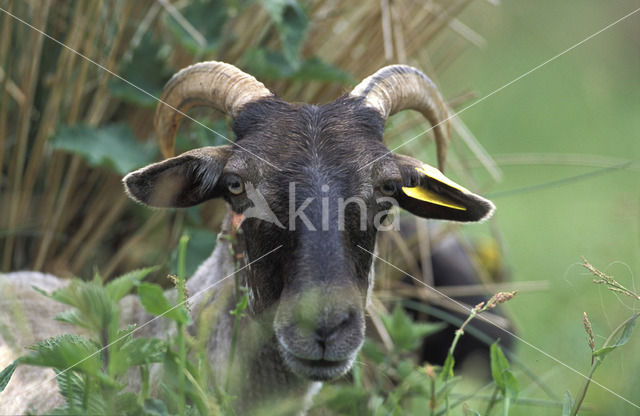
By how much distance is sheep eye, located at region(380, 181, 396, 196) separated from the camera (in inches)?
123

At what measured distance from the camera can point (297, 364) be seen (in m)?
2.81

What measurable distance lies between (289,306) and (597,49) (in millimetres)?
12740

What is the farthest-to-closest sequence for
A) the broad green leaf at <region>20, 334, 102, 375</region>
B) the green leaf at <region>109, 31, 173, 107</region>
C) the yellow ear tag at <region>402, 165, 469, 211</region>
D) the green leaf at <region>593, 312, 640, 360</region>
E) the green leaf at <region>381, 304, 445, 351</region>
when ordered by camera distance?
the green leaf at <region>109, 31, 173, 107</region>
the green leaf at <region>381, 304, 445, 351</region>
the yellow ear tag at <region>402, 165, 469, 211</region>
the green leaf at <region>593, 312, 640, 360</region>
the broad green leaf at <region>20, 334, 102, 375</region>

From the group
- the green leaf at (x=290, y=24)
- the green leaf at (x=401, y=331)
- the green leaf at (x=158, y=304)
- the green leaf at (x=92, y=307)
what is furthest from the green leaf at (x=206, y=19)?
the green leaf at (x=158, y=304)

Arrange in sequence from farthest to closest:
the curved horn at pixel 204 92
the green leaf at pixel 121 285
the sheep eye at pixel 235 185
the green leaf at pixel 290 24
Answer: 1. the green leaf at pixel 290 24
2. the curved horn at pixel 204 92
3. the sheep eye at pixel 235 185
4. the green leaf at pixel 121 285

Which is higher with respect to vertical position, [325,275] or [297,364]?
[325,275]

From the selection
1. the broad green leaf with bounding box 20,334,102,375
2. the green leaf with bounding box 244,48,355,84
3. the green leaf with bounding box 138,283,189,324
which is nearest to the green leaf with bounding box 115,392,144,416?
the broad green leaf with bounding box 20,334,102,375

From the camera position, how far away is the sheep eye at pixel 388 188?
123 inches

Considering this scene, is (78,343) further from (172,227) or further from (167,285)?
(172,227)

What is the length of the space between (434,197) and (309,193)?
80cm

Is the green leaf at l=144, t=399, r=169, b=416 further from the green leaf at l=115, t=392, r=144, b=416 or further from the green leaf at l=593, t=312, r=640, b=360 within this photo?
the green leaf at l=593, t=312, r=640, b=360

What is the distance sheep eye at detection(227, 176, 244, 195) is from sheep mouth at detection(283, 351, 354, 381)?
2.29 ft

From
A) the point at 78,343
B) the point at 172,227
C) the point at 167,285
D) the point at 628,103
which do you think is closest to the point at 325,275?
the point at 78,343

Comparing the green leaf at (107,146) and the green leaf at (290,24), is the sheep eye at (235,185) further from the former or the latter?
the green leaf at (107,146)
